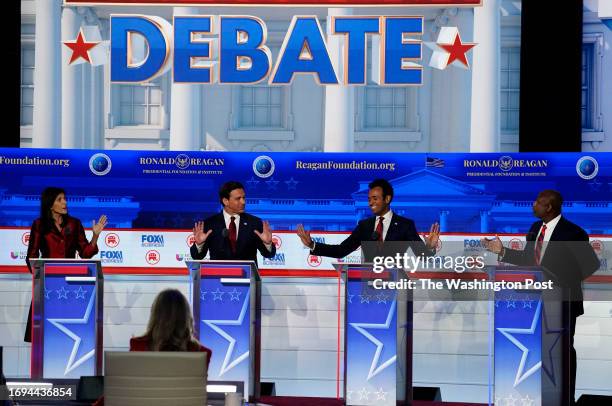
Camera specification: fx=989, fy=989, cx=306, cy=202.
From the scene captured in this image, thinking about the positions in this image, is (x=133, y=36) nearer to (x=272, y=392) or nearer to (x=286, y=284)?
(x=286, y=284)

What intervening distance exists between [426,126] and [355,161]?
77cm

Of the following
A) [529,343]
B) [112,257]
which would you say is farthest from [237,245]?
[112,257]

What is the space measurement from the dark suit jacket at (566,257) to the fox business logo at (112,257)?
12.2ft

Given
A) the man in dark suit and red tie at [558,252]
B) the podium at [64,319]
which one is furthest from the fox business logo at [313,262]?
the podium at [64,319]

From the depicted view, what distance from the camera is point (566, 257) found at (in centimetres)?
631

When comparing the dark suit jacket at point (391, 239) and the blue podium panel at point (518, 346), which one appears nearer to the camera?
the blue podium panel at point (518, 346)

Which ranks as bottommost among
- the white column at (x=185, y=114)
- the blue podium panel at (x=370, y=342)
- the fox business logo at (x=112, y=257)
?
the blue podium panel at (x=370, y=342)

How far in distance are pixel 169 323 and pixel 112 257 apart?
5.10 metres

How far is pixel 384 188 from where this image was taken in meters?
6.76

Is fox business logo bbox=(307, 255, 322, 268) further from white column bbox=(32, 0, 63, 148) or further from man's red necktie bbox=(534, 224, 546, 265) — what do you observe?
man's red necktie bbox=(534, 224, 546, 265)

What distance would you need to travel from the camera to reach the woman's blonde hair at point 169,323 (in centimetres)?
378

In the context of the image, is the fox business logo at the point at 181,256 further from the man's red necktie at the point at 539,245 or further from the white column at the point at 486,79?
the man's red necktie at the point at 539,245

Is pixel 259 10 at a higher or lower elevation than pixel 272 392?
higher

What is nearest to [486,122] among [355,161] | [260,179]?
[355,161]
